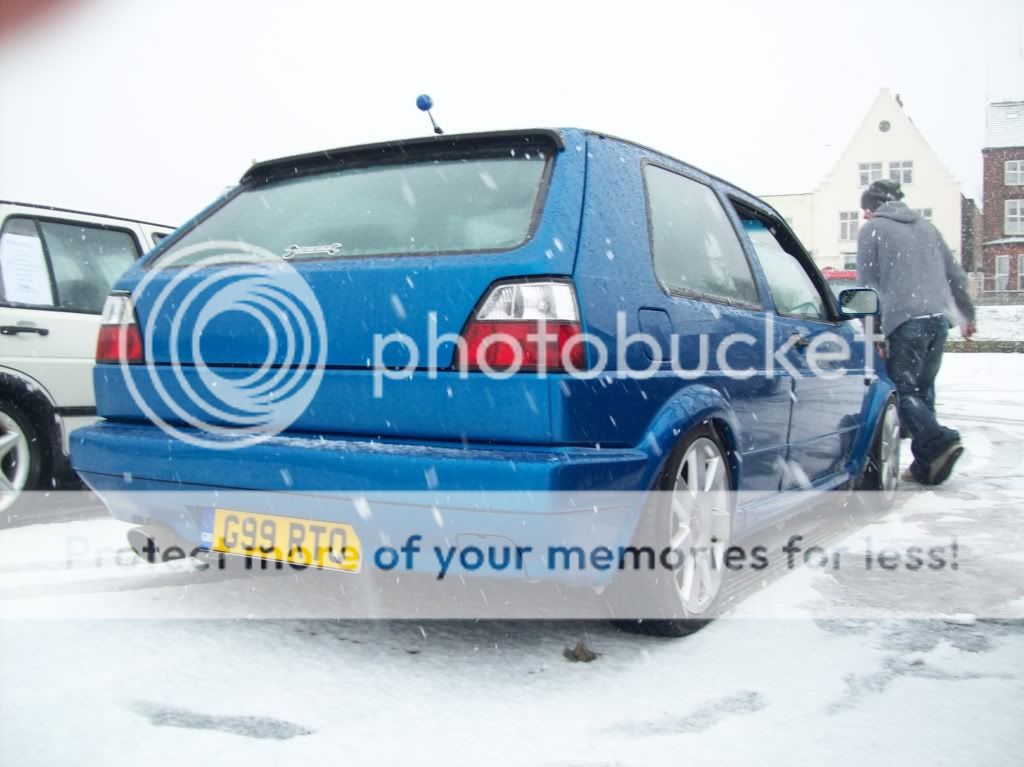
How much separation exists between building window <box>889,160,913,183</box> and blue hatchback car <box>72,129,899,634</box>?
49340 millimetres

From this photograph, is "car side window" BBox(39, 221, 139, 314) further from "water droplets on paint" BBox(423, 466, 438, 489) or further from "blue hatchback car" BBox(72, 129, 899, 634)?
"water droplets on paint" BBox(423, 466, 438, 489)

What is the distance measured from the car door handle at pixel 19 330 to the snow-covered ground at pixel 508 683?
1460 mm

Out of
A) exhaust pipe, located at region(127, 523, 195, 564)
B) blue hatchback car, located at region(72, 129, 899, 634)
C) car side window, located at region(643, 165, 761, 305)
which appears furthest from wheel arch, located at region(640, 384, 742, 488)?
exhaust pipe, located at region(127, 523, 195, 564)

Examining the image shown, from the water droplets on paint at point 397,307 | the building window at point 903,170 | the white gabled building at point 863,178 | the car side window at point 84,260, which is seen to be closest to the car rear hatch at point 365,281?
the water droplets on paint at point 397,307

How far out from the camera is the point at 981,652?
302 cm

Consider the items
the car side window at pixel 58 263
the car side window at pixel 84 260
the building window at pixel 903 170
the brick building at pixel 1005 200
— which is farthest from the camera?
the brick building at pixel 1005 200

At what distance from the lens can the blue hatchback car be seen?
2561 millimetres

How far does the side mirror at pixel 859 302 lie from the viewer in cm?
498

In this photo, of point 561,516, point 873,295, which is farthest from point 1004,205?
point 561,516

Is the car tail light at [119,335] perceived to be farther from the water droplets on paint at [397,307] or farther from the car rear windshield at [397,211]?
the water droplets on paint at [397,307]

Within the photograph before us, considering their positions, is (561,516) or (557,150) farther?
(557,150)

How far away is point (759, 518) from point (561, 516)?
1.49m

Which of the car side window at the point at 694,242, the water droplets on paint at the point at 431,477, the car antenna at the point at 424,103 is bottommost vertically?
the water droplets on paint at the point at 431,477

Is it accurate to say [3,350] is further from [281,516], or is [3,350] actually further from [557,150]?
[557,150]
